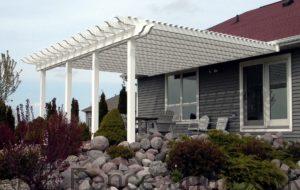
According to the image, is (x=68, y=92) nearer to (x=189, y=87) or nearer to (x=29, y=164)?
(x=189, y=87)

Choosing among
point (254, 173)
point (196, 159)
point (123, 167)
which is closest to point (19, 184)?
point (123, 167)

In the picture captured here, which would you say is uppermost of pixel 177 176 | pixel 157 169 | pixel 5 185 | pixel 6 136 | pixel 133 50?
pixel 133 50

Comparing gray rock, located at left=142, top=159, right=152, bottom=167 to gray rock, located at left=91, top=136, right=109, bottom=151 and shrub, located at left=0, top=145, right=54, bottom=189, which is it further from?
shrub, located at left=0, top=145, right=54, bottom=189

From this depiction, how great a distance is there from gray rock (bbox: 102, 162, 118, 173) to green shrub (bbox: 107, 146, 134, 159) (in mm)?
441

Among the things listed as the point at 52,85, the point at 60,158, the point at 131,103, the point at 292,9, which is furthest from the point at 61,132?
the point at 292,9

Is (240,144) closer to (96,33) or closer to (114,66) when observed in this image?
(96,33)

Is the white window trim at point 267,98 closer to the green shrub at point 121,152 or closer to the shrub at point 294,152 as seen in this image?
the shrub at point 294,152

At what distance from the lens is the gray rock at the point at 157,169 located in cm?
945

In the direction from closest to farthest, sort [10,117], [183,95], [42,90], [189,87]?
[10,117] → [42,90] → [189,87] → [183,95]

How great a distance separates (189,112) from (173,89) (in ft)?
4.30

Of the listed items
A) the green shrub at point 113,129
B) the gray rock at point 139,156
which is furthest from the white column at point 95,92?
the gray rock at point 139,156

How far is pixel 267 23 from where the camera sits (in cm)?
1524

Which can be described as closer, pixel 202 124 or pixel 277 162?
pixel 277 162

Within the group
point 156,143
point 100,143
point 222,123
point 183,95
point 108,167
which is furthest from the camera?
point 183,95
